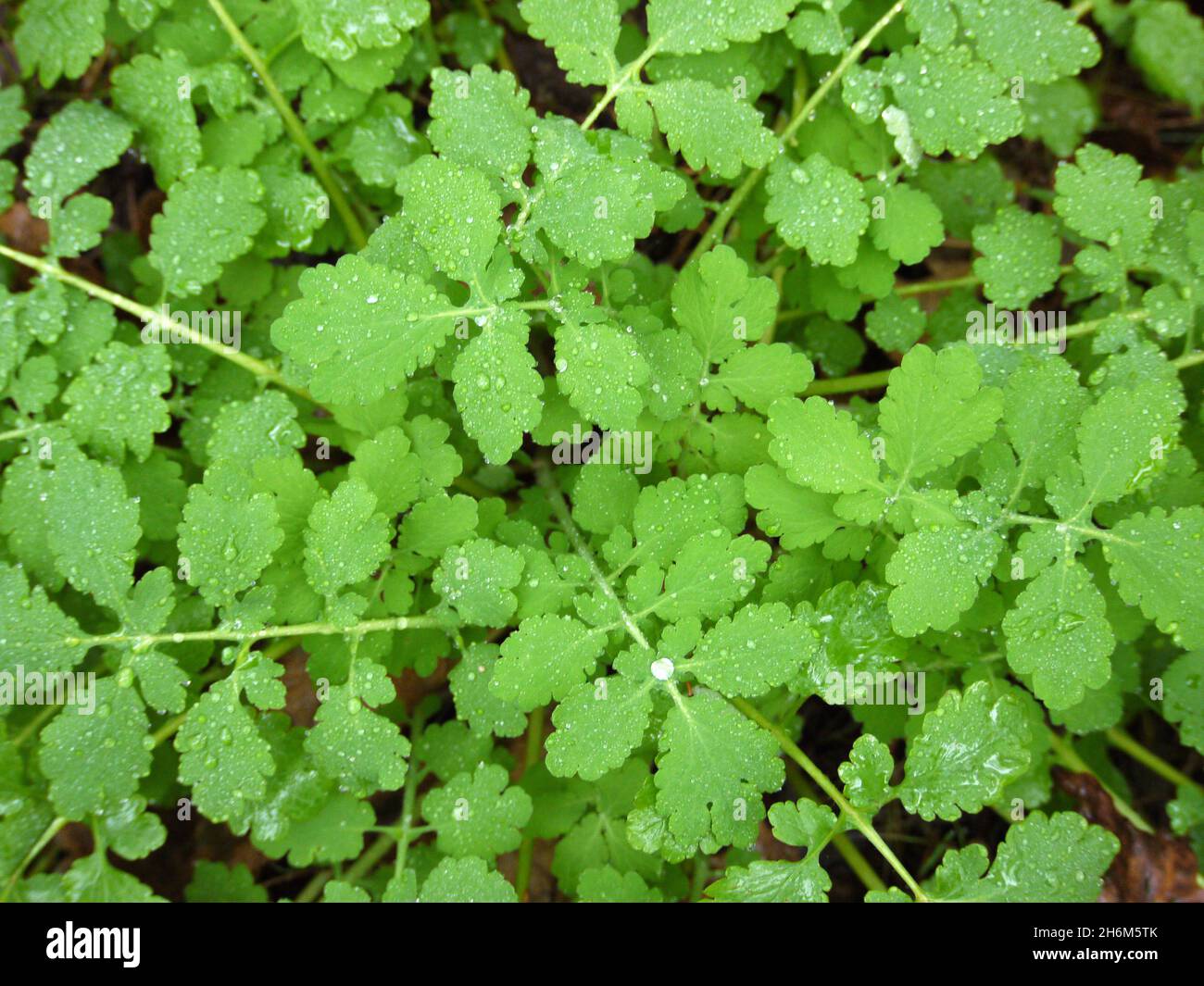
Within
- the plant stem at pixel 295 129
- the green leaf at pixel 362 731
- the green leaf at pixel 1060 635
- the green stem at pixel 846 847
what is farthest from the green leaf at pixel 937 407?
Result: the plant stem at pixel 295 129

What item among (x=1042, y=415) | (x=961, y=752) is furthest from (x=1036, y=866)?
(x=1042, y=415)

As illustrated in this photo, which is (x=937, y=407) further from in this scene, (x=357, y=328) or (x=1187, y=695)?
(x=357, y=328)

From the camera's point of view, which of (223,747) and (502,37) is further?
(502,37)

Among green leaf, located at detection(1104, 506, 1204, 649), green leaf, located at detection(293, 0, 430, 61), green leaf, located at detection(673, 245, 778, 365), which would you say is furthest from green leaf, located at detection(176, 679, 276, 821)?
green leaf, located at detection(1104, 506, 1204, 649)

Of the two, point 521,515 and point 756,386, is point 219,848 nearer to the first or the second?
point 521,515

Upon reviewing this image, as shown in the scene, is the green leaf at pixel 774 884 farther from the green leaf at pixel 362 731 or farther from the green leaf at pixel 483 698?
the green leaf at pixel 362 731

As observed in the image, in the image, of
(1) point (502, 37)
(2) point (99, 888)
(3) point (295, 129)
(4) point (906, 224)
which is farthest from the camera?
(1) point (502, 37)
